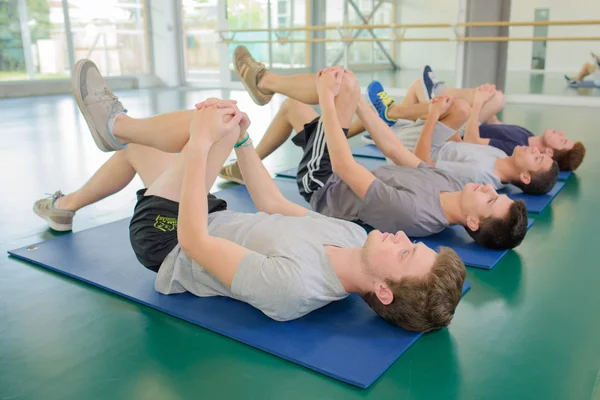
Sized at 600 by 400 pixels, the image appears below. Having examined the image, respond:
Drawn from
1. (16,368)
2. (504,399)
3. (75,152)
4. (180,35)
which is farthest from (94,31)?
(504,399)

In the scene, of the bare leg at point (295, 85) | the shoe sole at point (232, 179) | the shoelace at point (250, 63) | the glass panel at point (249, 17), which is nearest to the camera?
the bare leg at point (295, 85)

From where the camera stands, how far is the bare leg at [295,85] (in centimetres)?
246

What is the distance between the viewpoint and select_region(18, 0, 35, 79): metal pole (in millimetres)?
9102

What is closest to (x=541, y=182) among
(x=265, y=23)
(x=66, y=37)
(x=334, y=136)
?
(x=334, y=136)

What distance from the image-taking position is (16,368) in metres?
1.52

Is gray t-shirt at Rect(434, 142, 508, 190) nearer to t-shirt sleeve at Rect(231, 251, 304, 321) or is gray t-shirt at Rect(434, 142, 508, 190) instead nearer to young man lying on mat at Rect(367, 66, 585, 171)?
young man lying on mat at Rect(367, 66, 585, 171)

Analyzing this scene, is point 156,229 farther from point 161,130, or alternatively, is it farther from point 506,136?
point 506,136

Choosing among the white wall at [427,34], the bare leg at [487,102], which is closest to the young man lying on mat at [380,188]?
the bare leg at [487,102]

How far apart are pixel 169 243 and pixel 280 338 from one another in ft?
1.79

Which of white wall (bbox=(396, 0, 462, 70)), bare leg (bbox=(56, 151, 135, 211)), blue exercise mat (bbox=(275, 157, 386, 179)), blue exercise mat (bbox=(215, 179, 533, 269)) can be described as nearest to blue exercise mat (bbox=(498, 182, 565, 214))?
blue exercise mat (bbox=(215, 179, 533, 269))

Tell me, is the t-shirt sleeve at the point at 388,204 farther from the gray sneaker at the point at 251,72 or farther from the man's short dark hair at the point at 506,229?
the gray sneaker at the point at 251,72

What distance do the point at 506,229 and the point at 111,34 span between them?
32.8 feet

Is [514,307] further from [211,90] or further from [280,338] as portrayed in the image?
[211,90]

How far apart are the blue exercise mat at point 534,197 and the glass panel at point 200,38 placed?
28.0ft
